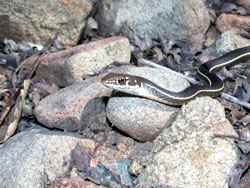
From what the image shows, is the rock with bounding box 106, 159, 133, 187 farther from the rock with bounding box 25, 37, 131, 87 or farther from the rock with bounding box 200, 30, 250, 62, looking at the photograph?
Answer: the rock with bounding box 200, 30, 250, 62

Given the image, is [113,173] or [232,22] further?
[232,22]

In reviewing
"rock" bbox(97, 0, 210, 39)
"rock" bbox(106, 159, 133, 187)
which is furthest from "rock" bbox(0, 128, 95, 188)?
"rock" bbox(97, 0, 210, 39)

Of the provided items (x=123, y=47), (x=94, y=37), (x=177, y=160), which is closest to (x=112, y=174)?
(x=177, y=160)

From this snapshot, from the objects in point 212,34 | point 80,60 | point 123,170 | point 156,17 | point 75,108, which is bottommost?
point 123,170

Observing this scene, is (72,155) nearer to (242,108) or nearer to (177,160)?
(177,160)

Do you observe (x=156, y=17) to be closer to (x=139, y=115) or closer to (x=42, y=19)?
(x=42, y=19)

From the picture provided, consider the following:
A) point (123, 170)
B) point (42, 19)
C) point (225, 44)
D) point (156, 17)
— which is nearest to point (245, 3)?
point (225, 44)
